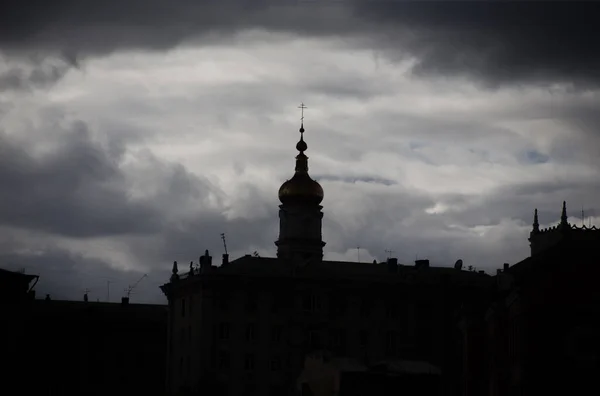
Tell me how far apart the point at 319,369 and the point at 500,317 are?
24.3 m

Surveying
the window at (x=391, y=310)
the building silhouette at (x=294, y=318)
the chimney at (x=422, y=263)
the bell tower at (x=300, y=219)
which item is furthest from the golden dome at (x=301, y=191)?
the window at (x=391, y=310)

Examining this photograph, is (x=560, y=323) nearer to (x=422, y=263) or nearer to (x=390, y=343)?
(x=390, y=343)

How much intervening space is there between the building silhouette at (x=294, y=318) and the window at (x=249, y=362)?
75mm

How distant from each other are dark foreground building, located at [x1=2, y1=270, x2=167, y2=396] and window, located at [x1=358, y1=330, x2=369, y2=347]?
23283mm

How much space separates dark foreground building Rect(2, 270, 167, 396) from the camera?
127 m

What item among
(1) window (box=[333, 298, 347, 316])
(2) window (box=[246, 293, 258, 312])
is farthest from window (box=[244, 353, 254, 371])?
(1) window (box=[333, 298, 347, 316])

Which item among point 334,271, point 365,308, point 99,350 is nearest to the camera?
point 365,308

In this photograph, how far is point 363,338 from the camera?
114 m

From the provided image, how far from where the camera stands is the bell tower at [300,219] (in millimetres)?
123312

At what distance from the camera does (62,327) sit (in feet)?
432

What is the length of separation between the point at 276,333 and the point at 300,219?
15.2m

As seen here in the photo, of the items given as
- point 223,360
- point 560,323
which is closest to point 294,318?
point 223,360

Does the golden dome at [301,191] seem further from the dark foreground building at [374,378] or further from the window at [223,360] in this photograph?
the dark foreground building at [374,378]

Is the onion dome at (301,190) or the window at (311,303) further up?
the onion dome at (301,190)
